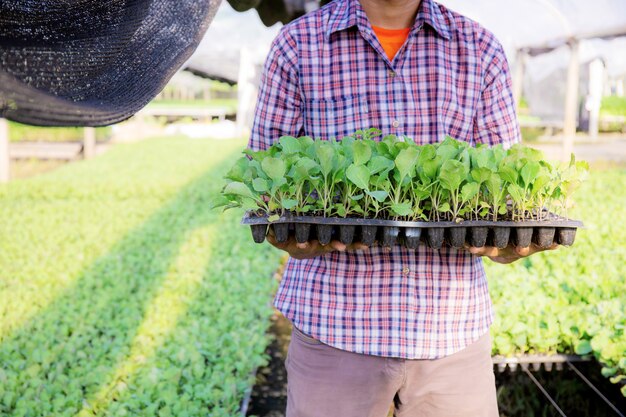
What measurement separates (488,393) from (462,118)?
69cm

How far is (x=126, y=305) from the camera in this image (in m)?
4.05

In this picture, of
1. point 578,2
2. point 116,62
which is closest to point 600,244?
point 116,62

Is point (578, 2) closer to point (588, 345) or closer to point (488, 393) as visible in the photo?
point (588, 345)

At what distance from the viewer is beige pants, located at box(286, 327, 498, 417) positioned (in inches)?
64.8

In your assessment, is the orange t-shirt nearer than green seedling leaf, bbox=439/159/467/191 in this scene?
No

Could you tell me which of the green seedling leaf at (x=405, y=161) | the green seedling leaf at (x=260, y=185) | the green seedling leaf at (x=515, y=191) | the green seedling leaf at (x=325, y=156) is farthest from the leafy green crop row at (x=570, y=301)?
the green seedling leaf at (x=260, y=185)

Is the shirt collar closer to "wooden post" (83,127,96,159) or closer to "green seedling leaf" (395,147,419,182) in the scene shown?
"green seedling leaf" (395,147,419,182)

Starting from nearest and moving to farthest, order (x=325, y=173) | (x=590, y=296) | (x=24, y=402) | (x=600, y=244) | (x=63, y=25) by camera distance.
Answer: (x=63, y=25)
(x=325, y=173)
(x=24, y=402)
(x=590, y=296)
(x=600, y=244)

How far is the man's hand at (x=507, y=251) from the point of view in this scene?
5.22 feet

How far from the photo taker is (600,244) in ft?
15.2

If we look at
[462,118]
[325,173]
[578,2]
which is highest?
[578,2]

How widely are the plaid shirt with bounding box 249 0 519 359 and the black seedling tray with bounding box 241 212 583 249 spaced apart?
137mm

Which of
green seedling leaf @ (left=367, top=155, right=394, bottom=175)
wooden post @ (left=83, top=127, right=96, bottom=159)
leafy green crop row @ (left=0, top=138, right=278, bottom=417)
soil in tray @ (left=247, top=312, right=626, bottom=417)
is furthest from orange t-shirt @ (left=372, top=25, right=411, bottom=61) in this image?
wooden post @ (left=83, top=127, right=96, bottom=159)

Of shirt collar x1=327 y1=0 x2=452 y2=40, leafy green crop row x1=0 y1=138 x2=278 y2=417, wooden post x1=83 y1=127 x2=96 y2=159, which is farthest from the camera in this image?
wooden post x1=83 y1=127 x2=96 y2=159
